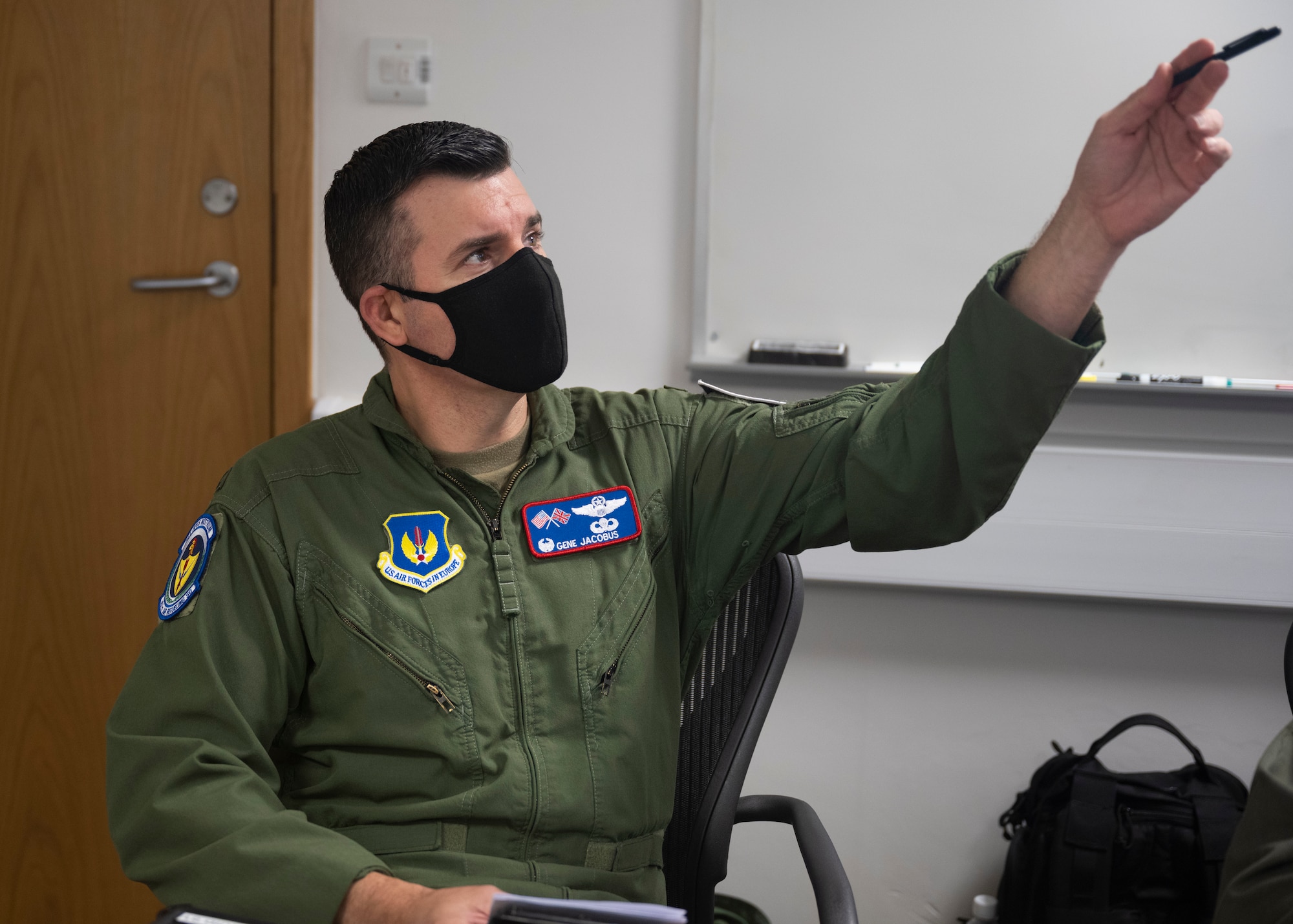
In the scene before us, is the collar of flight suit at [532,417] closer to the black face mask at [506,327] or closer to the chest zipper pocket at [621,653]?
the black face mask at [506,327]

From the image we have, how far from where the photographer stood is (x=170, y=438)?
7.27 feet

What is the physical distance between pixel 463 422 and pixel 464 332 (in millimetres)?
115

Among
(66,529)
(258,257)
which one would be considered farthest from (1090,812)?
(66,529)

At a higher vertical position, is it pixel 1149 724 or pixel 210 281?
pixel 210 281

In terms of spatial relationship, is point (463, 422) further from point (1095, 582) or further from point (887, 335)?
point (1095, 582)

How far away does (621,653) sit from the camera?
1209 mm

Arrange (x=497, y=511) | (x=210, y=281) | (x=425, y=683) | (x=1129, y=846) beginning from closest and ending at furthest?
(x=425, y=683)
(x=497, y=511)
(x=1129, y=846)
(x=210, y=281)

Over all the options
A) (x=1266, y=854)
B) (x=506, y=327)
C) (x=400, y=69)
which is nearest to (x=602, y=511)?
(x=506, y=327)

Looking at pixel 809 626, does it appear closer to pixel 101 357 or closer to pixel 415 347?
pixel 415 347

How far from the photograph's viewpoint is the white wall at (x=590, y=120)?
2037mm

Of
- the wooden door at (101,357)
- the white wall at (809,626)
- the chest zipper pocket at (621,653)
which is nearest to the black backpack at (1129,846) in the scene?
the white wall at (809,626)

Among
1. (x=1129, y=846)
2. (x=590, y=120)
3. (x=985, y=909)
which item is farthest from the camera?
(x=590, y=120)

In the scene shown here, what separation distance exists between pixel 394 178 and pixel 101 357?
1228 mm

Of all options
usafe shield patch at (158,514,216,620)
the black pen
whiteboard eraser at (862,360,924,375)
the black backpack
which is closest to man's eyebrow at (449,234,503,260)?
usafe shield patch at (158,514,216,620)
